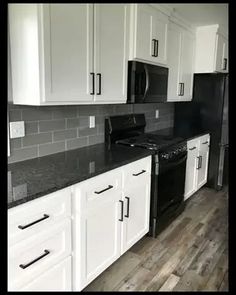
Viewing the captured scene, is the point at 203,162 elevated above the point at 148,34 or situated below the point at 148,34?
below

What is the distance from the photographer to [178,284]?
198 centimetres

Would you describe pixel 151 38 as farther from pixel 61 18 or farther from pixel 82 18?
pixel 61 18

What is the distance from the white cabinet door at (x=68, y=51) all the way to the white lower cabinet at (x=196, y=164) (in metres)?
1.78

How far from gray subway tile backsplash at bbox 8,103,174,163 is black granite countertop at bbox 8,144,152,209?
0.07m

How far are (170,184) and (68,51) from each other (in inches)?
64.0

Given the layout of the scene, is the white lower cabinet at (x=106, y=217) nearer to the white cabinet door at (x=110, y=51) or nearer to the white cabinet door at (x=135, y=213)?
the white cabinet door at (x=135, y=213)

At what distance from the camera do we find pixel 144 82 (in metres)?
2.46

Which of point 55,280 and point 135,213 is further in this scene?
point 135,213

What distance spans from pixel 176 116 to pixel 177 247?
7.32 ft

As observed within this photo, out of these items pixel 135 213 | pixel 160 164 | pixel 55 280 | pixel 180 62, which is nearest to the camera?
pixel 55 280

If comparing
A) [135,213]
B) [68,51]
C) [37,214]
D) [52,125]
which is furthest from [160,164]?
[37,214]

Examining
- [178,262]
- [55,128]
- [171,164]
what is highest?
[55,128]

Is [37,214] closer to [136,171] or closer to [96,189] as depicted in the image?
[96,189]
